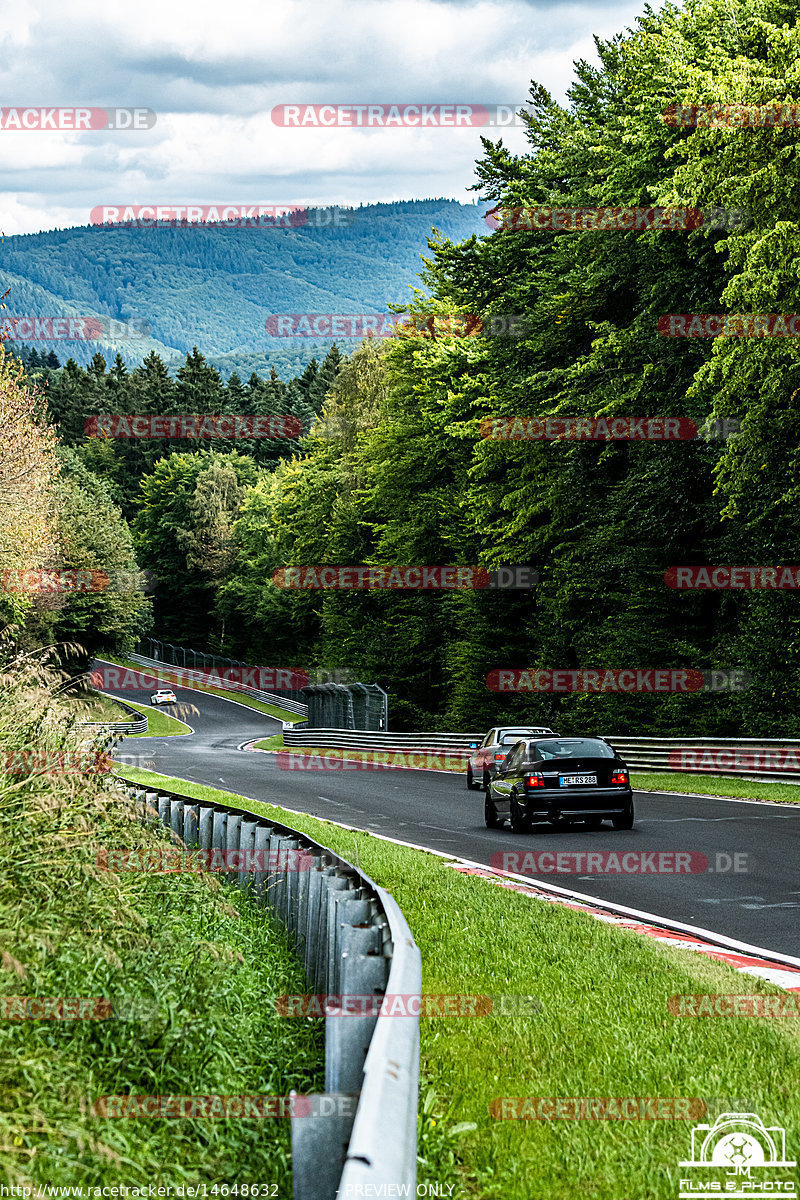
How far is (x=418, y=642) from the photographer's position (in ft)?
191

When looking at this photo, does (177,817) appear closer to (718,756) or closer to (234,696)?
(718,756)

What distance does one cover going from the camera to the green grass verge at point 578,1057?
452 cm

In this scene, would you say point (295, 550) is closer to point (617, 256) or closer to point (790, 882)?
point (617, 256)

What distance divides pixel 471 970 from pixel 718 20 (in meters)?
27.9

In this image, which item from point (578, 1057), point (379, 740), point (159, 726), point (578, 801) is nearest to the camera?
point (578, 1057)

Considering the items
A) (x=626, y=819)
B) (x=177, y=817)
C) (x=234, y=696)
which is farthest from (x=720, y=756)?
(x=234, y=696)

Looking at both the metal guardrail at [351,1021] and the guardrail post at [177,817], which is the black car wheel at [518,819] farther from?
the metal guardrail at [351,1021]

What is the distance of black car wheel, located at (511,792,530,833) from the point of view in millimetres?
17891

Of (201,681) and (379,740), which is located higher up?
(201,681)

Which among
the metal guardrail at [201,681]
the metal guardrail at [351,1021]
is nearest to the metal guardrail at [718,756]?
the metal guardrail at [351,1021]

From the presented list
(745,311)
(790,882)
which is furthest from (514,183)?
(790,882)

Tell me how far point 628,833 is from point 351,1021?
13.5 metres

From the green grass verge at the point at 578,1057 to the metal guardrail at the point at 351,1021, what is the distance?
24.8 inches

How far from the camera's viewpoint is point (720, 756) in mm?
27516
